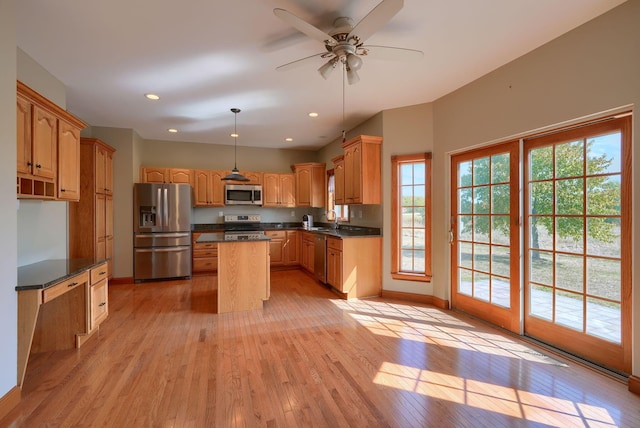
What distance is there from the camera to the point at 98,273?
2898mm

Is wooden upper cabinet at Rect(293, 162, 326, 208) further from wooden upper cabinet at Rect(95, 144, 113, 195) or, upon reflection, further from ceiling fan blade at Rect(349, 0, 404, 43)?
ceiling fan blade at Rect(349, 0, 404, 43)

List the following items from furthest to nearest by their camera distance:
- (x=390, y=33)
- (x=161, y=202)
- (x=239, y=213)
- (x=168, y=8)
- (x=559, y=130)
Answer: (x=239, y=213) → (x=161, y=202) → (x=559, y=130) → (x=390, y=33) → (x=168, y=8)

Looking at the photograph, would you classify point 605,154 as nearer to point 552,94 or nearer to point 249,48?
point 552,94

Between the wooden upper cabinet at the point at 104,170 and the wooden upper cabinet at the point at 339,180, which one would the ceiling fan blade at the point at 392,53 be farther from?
the wooden upper cabinet at the point at 104,170

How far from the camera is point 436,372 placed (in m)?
2.25

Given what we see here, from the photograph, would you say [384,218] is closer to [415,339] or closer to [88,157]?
[415,339]

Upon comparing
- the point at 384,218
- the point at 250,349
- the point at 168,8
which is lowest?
the point at 250,349

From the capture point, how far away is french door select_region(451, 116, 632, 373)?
87.0 inches

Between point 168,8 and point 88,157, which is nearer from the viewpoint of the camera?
point 168,8

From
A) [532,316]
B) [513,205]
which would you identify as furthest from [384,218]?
[532,316]

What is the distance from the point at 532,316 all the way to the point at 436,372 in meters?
1.38

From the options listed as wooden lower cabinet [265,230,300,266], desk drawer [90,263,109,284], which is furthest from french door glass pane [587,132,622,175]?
wooden lower cabinet [265,230,300,266]

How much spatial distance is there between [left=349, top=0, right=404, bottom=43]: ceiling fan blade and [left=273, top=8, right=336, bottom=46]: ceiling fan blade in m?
0.19

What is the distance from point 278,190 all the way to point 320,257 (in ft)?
7.59
